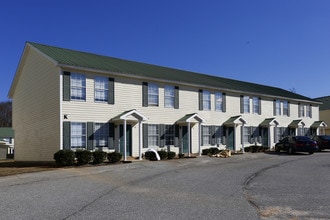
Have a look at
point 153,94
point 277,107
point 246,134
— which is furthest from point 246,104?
point 153,94

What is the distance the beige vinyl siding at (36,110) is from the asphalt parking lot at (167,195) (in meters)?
6.31

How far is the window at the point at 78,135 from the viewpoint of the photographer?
64.4 feet

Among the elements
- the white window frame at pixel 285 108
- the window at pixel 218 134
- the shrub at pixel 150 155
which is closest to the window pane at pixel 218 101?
the window at pixel 218 134

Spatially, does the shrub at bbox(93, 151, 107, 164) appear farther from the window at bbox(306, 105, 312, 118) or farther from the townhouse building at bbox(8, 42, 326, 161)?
the window at bbox(306, 105, 312, 118)

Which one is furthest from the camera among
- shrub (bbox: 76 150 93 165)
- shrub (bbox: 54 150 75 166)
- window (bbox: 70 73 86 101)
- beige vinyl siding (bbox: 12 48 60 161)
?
beige vinyl siding (bbox: 12 48 60 161)

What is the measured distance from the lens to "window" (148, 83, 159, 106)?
2379cm

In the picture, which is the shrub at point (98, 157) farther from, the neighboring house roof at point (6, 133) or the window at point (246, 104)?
the neighboring house roof at point (6, 133)

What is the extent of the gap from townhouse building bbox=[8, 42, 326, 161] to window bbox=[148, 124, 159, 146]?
0.07 m

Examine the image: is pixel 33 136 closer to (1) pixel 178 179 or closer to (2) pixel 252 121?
(1) pixel 178 179

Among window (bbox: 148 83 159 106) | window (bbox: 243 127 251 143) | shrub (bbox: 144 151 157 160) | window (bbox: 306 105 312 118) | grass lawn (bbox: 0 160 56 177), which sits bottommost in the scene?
grass lawn (bbox: 0 160 56 177)

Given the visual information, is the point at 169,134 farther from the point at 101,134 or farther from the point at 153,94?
the point at 101,134

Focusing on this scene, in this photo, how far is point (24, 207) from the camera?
27.0ft

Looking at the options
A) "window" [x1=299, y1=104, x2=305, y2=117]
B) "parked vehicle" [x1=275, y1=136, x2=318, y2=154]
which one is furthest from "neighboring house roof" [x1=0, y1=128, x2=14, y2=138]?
"parked vehicle" [x1=275, y1=136, x2=318, y2=154]

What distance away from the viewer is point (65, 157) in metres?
17.8
